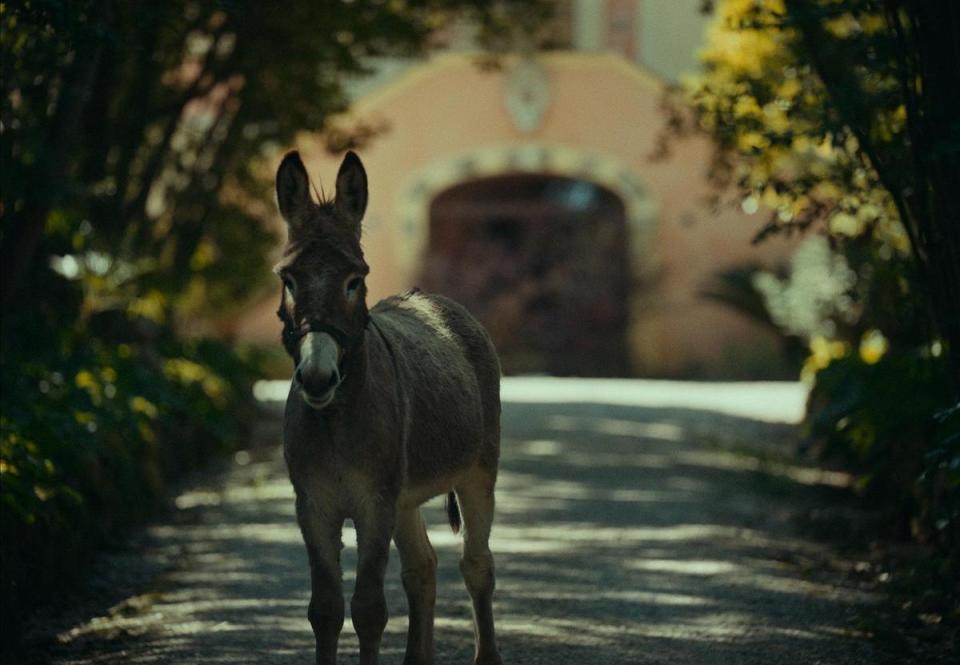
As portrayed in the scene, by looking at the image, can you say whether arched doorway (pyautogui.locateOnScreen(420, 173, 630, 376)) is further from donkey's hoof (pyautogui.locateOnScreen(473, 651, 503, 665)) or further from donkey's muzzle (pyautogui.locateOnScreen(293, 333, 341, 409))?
donkey's muzzle (pyautogui.locateOnScreen(293, 333, 341, 409))

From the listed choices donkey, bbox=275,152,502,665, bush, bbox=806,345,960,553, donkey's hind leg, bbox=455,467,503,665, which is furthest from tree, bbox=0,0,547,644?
bush, bbox=806,345,960,553

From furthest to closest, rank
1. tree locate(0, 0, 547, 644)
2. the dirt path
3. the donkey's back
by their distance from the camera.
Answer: tree locate(0, 0, 547, 644), the dirt path, the donkey's back

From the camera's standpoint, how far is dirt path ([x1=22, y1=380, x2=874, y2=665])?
7.08 metres

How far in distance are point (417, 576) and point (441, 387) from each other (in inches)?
30.9

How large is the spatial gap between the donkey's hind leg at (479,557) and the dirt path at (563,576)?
281 mm

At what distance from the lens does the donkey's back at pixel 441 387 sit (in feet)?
20.4

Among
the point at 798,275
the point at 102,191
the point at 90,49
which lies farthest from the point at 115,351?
the point at 798,275

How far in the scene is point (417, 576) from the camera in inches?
258

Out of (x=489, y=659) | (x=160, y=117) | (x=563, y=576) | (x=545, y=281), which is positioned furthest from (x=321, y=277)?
(x=545, y=281)

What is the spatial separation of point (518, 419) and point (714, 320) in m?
11.8

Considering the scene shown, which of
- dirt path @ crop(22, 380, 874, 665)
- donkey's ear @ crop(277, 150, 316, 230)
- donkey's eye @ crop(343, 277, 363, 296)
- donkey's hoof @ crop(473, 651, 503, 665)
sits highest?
donkey's ear @ crop(277, 150, 316, 230)

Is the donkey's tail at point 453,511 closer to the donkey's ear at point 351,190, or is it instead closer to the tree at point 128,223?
the donkey's ear at point 351,190

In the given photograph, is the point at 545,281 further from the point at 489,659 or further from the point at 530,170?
the point at 489,659

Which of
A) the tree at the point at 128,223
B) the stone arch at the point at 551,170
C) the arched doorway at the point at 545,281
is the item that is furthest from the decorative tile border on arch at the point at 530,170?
the tree at the point at 128,223
